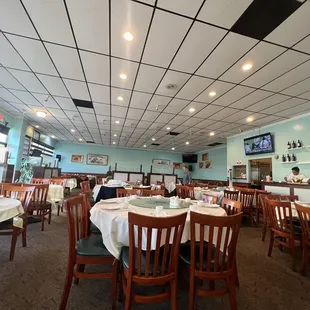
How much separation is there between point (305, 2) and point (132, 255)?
3221mm

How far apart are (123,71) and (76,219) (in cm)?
297

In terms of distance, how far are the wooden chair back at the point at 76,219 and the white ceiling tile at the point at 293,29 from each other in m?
3.38

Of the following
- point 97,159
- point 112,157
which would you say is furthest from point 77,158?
point 112,157

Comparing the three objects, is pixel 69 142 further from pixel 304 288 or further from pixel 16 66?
pixel 304 288

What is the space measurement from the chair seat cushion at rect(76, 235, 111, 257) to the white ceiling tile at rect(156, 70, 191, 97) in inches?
126

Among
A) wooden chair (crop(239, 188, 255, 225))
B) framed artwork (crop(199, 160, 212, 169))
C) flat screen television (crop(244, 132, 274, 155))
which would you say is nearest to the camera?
wooden chair (crop(239, 188, 255, 225))

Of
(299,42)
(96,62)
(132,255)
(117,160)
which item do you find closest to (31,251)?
(132,255)

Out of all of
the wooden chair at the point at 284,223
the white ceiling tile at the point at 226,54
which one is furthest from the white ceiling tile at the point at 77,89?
the wooden chair at the point at 284,223

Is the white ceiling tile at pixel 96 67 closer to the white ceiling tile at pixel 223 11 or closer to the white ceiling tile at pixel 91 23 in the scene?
the white ceiling tile at pixel 91 23

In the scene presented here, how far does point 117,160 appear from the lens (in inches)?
540

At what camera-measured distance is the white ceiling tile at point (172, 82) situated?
354cm

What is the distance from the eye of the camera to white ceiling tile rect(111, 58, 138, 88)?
3248 mm

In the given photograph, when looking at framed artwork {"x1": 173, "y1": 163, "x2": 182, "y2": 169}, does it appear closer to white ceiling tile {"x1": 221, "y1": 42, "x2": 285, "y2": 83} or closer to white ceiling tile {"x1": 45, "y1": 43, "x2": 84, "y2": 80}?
white ceiling tile {"x1": 221, "y1": 42, "x2": 285, "y2": 83}

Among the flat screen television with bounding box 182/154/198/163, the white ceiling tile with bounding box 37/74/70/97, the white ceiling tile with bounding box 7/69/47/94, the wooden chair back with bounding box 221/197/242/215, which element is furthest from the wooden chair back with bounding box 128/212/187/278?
the flat screen television with bounding box 182/154/198/163
